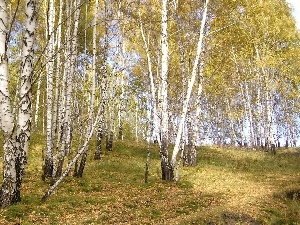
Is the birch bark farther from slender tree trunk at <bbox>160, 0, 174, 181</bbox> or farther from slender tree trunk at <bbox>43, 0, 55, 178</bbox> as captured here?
slender tree trunk at <bbox>43, 0, 55, 178</bbox>

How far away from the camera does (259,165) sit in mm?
23547

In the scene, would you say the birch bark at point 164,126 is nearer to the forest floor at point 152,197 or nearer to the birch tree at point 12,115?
the forest floor at point 152,197

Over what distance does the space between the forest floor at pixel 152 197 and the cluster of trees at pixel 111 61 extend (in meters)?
0.85

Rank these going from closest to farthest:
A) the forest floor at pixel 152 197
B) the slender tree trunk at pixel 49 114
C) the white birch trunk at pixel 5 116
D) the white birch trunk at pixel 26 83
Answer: the white birch trunk at pixel 5 116 < the white birch trunk at pixel 26 83 < the forest floor at pixel 152 197 < the slender tree trunk at pixel 49 114

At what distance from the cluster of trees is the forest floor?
85cm

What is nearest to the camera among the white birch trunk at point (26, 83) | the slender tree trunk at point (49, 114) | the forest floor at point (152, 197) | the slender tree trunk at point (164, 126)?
the white birch trunk at point (26, 83)

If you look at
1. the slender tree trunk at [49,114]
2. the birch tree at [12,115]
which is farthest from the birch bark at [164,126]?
the birch tree at [12,115]

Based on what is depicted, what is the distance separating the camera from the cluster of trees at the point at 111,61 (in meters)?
8.94

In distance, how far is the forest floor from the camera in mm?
9422

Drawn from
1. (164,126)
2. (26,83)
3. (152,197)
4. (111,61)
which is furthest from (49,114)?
(111,61)

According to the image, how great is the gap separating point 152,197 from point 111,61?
1253 cm

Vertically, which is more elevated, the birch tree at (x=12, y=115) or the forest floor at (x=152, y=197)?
the birch tree at (x=12, y=115)

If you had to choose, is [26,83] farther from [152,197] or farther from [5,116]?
[152,197]

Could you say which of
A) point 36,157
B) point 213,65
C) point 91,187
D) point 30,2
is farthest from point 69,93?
point 213,65
